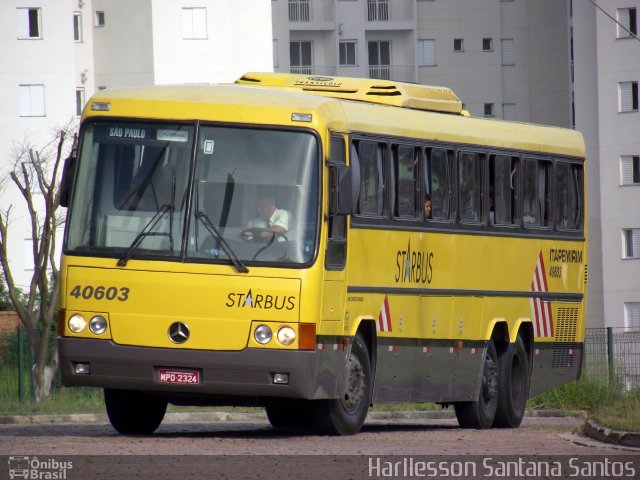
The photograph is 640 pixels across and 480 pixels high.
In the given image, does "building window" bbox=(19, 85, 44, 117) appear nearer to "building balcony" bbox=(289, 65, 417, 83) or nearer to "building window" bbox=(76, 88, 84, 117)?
"building window" bbox=(76, 88, 84, 117)

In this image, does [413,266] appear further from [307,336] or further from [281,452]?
[281,452]

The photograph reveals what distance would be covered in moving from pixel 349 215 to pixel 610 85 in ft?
176

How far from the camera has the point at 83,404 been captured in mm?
27484

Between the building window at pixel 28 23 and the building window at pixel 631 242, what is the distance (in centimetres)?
2375

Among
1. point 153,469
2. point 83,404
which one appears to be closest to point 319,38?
point 83,404

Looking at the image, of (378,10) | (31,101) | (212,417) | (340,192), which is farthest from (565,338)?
(378,10)

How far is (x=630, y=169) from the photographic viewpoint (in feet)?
226

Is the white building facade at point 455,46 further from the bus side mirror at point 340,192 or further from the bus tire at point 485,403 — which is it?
the bus side mirror at point 340,192

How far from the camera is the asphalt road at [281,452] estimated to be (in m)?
12.9

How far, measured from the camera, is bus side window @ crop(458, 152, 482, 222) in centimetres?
1998

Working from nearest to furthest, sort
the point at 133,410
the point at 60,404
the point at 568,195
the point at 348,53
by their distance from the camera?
1. the point at 133,410
2. the point at 568,195
3. the point at 60,404
4. the point at 348,53

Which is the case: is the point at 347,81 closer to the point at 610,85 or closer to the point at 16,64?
the point at 16,64

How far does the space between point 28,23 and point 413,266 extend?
157 ft

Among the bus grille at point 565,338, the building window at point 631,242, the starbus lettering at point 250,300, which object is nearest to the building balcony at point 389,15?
the building window at point 631,242
